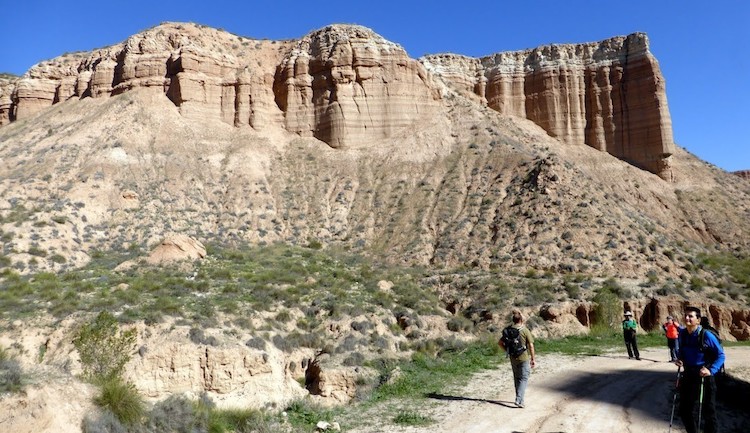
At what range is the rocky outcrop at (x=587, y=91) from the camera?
4662cm

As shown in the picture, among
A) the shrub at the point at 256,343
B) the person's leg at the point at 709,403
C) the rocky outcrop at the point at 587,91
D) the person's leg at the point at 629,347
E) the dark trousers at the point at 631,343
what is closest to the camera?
the person's leg at the point at 709,403

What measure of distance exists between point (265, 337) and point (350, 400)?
517 cm

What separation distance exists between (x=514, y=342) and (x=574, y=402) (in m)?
→ 1.97

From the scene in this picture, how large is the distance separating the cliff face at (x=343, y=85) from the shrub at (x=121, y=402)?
35673 mm

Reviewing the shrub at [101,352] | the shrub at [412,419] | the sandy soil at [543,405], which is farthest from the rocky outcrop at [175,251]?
the shrub at [412,419]

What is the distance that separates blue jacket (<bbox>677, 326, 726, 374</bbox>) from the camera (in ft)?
24.7

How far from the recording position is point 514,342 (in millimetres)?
10227

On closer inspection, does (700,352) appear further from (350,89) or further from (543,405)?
(350,89)

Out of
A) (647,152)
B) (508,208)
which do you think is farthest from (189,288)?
(647,152)

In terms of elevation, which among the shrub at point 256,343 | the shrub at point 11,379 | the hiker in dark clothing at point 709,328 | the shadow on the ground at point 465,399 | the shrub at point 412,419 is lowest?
the shrub at point 412,419

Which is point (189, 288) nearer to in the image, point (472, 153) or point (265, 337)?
point (265, 337)

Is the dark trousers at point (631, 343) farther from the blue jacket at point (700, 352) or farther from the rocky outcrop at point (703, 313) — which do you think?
the blue jacket at point (700, 352)

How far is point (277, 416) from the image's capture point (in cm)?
1233

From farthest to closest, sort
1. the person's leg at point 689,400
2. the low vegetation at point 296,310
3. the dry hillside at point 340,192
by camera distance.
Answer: the dry hillside at point 340,192 → the low vegetation at point 296,310 → the person's leg at point 689,400
